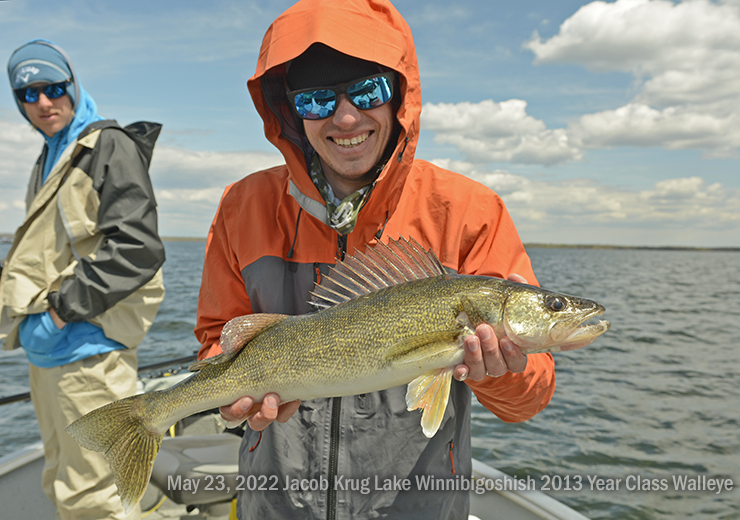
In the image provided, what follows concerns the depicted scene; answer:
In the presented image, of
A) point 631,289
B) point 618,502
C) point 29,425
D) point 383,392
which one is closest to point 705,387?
point 618,502

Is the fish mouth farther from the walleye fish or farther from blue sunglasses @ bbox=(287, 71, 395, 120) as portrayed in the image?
blue sunglasses @ bbox=(287, 71, 395, 120)

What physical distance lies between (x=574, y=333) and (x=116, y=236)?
135 inches

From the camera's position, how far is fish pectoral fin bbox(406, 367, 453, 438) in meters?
2.11

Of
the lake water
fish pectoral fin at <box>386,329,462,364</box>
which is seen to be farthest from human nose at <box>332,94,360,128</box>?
the lake water

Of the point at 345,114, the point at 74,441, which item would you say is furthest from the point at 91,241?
the point at 345,114

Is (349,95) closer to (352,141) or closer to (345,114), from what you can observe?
(345,114)

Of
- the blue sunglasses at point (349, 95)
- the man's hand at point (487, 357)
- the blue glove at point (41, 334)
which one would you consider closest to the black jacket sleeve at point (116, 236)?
the blue glove at point (41, 334)

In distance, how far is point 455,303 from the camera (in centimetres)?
219

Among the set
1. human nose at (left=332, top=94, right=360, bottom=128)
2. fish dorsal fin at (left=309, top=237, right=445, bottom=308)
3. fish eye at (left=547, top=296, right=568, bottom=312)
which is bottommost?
fish eye at (left=547, top=296, right=568, bottom=312)

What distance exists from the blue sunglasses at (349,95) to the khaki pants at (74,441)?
2789 mm

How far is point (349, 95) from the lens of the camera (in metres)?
2.49

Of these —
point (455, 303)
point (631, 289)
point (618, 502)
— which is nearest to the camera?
point (455, 303)

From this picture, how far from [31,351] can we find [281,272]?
2654 millimetres

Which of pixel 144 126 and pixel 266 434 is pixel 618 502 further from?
pixel 144 126
